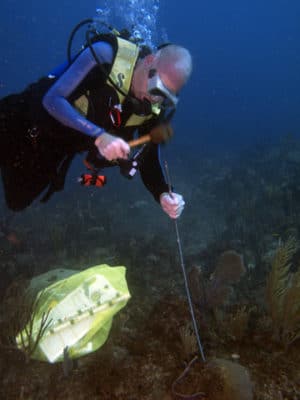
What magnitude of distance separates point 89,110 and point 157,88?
839 mm

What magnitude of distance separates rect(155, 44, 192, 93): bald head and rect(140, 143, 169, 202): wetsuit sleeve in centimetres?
117

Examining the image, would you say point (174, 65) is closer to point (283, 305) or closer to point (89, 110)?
point (89, 110)

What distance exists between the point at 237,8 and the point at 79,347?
498 feet

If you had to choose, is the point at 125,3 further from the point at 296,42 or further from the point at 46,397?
the point at 296,42

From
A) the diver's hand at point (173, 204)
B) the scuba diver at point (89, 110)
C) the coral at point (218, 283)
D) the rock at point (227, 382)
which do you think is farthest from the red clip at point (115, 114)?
the rock at point (227, 382)

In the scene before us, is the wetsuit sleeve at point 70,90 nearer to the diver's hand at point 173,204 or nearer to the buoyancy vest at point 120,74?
the buoyancy vest at point 120,74

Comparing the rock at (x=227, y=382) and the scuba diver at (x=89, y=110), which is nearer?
the rock at (x=227, y=382)

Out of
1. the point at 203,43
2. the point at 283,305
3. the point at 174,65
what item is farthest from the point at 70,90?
the point at 203,43

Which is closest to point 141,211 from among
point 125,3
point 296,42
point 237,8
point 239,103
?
point 125,3

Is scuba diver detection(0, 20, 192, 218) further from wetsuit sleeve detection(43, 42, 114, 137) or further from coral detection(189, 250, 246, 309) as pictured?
coral detection(189, 250, 246, 309)

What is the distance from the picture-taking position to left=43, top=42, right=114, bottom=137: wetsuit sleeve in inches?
116

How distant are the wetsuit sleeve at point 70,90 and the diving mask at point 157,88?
1.71 ft

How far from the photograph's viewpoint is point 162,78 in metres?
3.20

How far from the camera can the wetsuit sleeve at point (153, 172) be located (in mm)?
4273
